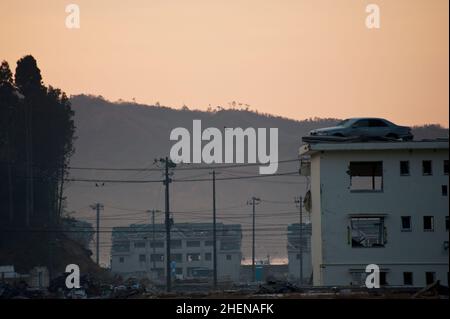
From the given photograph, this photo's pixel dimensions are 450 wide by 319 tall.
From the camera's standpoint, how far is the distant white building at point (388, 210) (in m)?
61.9

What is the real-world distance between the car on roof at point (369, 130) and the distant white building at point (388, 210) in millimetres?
1373

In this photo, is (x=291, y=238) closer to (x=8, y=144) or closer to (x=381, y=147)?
(x=8, y=144)

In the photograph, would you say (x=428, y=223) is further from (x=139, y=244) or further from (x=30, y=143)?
(x=139, y=244)

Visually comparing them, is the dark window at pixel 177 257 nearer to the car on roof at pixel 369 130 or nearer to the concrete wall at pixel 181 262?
the concrete wall at pixel 181 262

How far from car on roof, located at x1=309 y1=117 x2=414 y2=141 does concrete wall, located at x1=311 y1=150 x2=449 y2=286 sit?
4.56ft

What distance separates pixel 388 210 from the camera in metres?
62.9

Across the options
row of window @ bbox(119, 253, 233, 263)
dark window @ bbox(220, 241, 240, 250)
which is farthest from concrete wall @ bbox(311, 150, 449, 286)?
dark window @ bbox(220, 241, 240, 250)

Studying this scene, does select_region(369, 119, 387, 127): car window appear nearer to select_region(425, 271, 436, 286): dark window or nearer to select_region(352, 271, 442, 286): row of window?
select_region(352, 271, 442, 286): row of window

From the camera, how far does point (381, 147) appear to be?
204ft

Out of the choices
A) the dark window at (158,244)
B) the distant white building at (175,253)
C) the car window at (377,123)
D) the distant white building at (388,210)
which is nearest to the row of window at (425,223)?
the distant white building at (388,210)

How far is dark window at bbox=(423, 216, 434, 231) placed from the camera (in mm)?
62844

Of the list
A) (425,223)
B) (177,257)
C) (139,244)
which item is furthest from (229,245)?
(425,223)

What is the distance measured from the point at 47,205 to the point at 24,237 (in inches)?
396

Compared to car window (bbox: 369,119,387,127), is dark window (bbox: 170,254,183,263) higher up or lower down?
lower down
